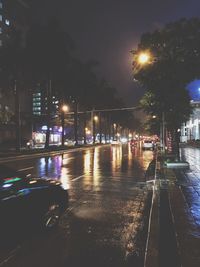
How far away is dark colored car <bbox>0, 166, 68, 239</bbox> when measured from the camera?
5984 millimetres

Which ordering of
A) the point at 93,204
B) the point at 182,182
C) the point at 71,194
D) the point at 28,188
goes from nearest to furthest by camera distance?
the point at 28,188 < the point at 93,204 < the point at 71,194 < the point at 182,182

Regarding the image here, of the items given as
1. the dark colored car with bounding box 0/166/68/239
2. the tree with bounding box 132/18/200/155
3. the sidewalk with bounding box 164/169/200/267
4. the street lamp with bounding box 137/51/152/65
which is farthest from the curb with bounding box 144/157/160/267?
the tree with bounding box 132/18/200/155

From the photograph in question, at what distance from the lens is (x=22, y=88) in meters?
46.2

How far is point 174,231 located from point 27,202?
2.99m

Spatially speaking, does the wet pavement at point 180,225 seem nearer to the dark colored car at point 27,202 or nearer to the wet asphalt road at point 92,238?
the wet asphalt road at point 92,238

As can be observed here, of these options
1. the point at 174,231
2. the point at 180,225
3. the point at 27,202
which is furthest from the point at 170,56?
the point at 27,202

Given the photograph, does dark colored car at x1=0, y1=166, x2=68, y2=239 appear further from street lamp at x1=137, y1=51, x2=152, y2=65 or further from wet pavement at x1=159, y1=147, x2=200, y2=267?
street lamp at x1=137, y1=51, x2=152, y2=65

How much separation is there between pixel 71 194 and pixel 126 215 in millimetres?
3482

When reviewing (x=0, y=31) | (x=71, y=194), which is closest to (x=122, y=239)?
(x=71, y=194)

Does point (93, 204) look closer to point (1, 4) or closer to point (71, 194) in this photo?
point (71, 194)

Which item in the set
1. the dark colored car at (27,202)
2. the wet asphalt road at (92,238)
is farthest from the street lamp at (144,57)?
the dark colored car at (27,202)

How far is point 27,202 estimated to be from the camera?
253 inches

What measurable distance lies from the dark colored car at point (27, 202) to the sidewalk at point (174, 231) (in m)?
1.99

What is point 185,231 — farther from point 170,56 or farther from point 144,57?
point 170,56
